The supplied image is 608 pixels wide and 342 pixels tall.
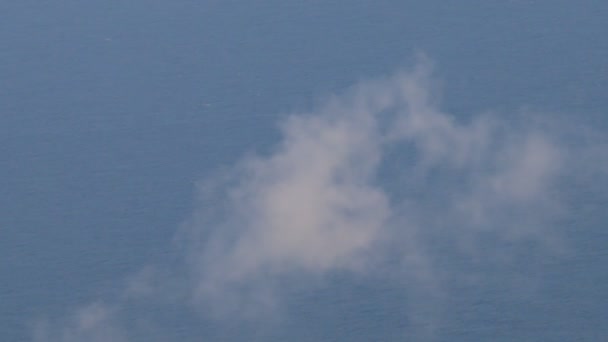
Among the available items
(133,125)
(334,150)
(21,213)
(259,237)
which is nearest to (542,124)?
(334,150)

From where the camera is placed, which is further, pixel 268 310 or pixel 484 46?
pixel 484 46

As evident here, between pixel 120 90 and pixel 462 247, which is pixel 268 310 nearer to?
pixel 462 247

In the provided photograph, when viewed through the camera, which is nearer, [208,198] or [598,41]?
[208,198]

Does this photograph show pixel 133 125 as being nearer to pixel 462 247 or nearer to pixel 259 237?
pixel 259 237

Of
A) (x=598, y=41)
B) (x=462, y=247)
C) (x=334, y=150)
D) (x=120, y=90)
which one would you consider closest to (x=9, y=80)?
(x=120, y=90)

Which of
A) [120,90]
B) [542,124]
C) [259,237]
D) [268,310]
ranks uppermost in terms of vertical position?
[120,90]

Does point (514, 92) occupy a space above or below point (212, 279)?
above
